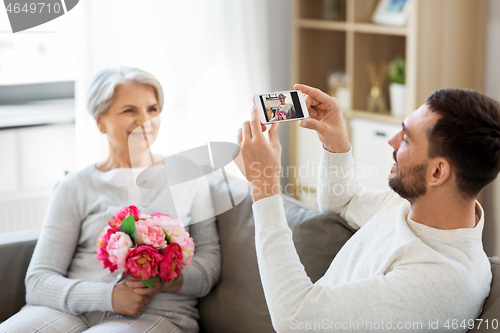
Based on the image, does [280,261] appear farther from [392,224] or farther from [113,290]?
[113,290]

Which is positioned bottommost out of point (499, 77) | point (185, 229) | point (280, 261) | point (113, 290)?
point (113, 290)

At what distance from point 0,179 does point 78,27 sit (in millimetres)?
864

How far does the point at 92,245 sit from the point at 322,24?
184 centimetres

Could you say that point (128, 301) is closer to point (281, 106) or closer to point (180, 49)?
point (281, 106)

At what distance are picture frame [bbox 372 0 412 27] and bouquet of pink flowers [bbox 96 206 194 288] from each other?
1.62 metres

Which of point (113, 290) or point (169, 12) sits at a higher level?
point (169, 12)

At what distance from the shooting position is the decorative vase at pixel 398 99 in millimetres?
2441

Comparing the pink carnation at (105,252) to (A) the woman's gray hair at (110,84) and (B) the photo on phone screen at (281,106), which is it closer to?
(A) the woman's gray hair at (110,84)

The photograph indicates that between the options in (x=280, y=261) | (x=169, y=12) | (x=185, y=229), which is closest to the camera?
(x=280, y=261)

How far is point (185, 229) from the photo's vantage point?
1.59 metres

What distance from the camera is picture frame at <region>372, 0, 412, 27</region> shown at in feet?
7.90

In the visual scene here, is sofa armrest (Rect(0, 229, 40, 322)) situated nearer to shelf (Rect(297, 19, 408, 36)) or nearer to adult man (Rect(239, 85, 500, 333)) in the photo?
adult man (Rect(239, 85, 500, 333))

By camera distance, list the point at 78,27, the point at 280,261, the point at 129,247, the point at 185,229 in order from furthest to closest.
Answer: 1. the point at 78,27
2. the point at 185,229
3. the point at 129,247
4. the point at 280,261

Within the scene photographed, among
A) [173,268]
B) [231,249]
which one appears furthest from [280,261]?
[231,249]
